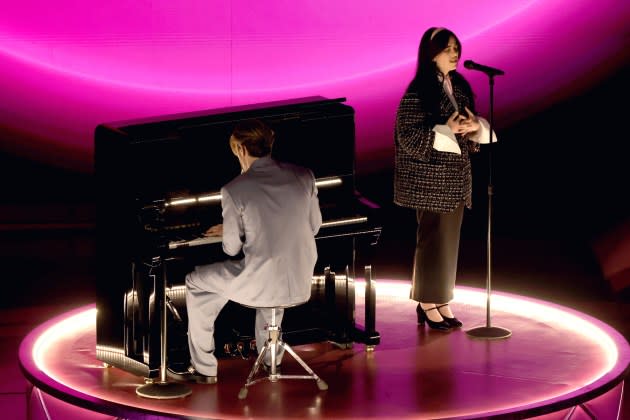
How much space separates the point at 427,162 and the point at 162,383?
176cm

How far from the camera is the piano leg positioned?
573 cm

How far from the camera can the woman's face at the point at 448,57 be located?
6.59 meters

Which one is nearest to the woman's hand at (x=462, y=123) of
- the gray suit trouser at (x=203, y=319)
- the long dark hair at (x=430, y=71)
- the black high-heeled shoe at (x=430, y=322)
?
the long dark hair at (x=430, y=71)

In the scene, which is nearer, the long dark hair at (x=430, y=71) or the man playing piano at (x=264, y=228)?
the man playing piano at (x=264, y=228)

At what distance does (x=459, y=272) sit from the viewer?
9.13 metres

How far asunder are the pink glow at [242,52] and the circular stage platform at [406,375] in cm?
179

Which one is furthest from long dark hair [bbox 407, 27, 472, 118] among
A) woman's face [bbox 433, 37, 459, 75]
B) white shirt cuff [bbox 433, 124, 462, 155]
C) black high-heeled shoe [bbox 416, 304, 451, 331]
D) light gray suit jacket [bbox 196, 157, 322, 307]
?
light gray suit jacket [bbox 196, 157, 322, 307]

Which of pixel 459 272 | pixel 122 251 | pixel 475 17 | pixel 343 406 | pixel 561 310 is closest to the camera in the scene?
pixel 343 406

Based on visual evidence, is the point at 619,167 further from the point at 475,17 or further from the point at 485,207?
the point at 475,17

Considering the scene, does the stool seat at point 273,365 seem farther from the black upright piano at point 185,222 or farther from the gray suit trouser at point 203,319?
the black upright piano at point 185,222

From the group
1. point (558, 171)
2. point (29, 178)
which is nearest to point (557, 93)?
point (558, 171)

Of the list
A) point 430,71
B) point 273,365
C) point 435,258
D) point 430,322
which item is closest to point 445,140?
point 430,71

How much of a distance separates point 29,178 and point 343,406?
3.96m

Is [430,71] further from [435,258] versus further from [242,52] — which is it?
[242,52]
